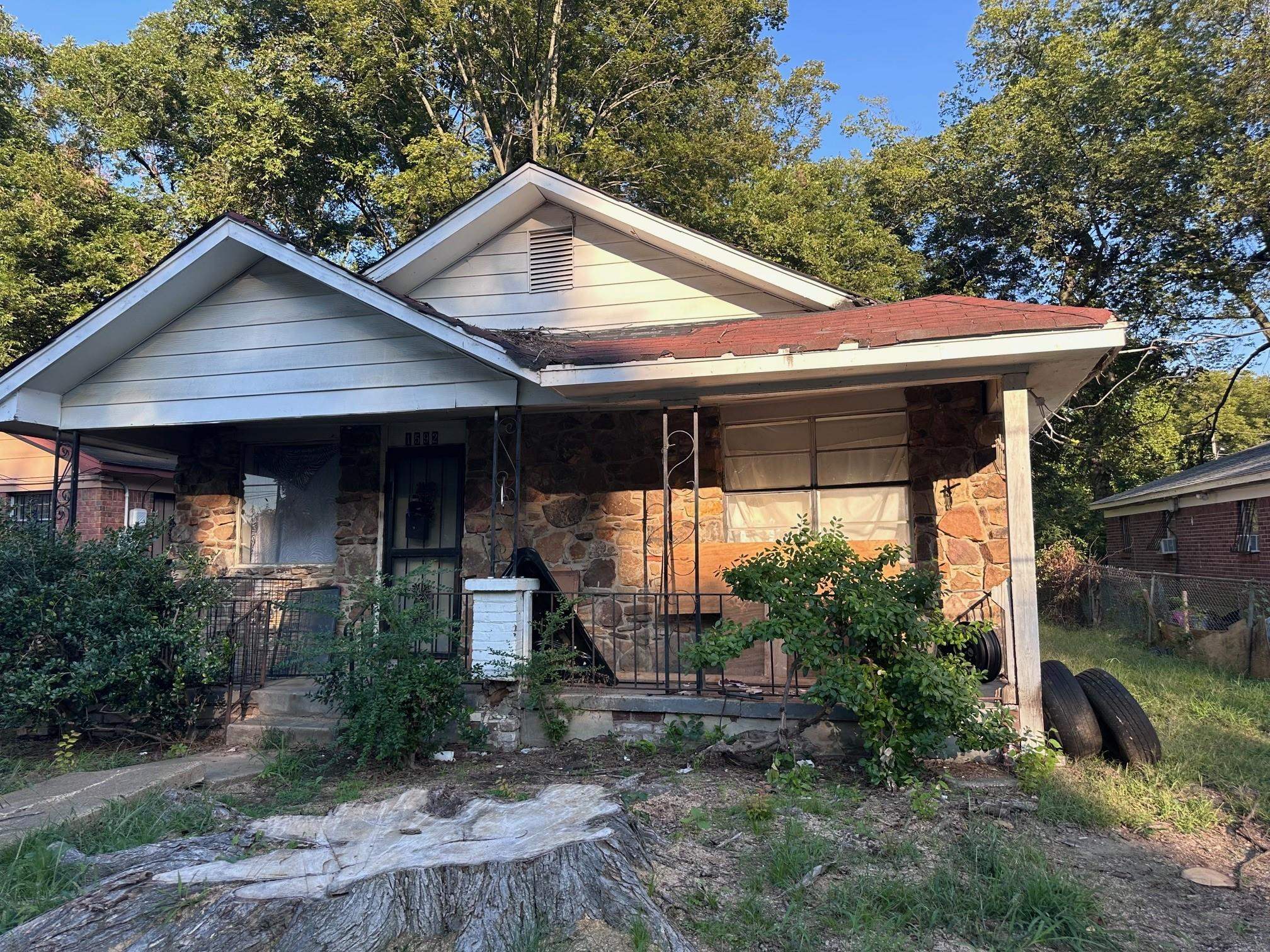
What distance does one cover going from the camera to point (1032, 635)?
18.2 feet

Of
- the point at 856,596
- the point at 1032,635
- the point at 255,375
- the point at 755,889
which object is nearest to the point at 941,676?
the point at 856,596

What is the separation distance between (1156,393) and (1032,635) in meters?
16.9

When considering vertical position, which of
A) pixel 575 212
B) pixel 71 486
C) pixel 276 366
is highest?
pixel 575 212

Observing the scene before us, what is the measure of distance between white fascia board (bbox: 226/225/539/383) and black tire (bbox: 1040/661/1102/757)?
4119mm

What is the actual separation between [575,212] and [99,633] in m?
5.38

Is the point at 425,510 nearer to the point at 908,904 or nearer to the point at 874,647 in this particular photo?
the point at 874,647

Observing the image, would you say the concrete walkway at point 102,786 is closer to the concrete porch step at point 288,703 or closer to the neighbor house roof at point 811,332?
the concrete porch step at point 288,703

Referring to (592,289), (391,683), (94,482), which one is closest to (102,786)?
(391,683)

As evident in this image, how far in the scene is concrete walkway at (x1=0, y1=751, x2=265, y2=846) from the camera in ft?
14.5

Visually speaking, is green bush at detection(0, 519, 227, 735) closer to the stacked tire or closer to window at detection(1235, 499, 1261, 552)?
the stacked tire

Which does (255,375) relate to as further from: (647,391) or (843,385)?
(843,385)

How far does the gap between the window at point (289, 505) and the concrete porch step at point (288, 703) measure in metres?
2.00

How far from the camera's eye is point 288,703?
654 cm

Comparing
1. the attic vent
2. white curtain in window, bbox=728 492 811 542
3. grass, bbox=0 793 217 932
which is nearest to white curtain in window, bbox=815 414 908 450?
white curtain in window, bbox=728 492 811 542
